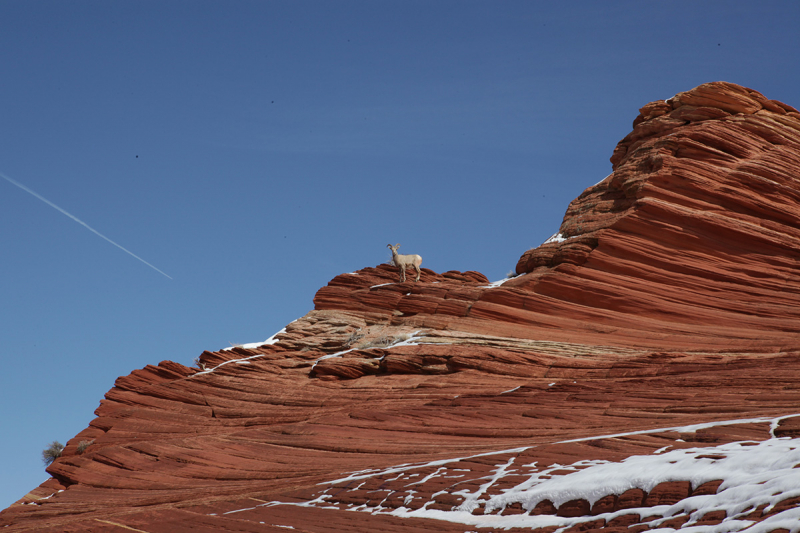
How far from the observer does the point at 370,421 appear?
17.8 meters

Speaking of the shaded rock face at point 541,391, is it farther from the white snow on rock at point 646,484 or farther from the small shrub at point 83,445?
the small shrub at point 83,445

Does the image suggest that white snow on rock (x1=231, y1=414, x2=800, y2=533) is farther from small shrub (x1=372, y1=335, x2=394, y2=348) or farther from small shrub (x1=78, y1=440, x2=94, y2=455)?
small shrub (x1=78, y1=440, x2=94, y2=455)

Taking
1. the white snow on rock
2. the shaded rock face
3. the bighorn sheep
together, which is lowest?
the white snow on rock

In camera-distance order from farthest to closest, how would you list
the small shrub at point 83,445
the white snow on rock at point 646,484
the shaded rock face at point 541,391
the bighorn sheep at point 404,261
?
the bighorn sheep at point 404,261 → the small shrub at point 83,445 → the shaded rock face at point 541,391 → the white snow on rock at point 646,484

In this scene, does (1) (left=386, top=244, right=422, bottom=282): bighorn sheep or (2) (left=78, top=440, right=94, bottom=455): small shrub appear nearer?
(2) (left=78, top=440, right=94, bottom=455): small shrub

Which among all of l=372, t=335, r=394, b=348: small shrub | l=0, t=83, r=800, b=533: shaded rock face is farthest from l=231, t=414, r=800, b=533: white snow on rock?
l=372, t=335, r=394, b=348: small shrub

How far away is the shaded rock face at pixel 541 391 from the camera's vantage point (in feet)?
32.9

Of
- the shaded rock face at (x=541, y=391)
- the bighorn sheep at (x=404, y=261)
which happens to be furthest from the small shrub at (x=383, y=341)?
the bighorn sheep at (x=404, y=261)

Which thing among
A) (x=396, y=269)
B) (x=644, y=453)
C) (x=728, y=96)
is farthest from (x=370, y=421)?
(x=728, y=96)

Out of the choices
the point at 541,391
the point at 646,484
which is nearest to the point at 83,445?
the point at 541,391

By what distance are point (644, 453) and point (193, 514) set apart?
8.04m

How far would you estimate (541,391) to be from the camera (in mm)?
17469

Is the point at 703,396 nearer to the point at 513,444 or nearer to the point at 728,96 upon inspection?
the point at 513,444

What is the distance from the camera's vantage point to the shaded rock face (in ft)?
32.9
